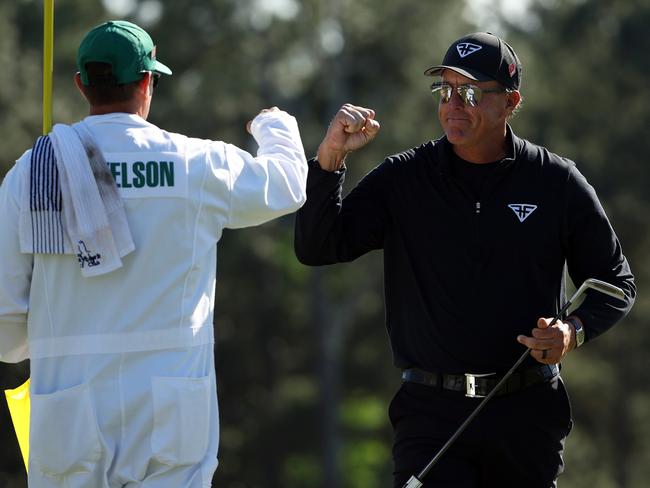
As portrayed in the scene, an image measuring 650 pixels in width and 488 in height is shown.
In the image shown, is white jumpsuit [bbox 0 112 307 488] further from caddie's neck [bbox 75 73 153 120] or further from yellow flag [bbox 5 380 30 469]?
yellow flag [bbox 5 380 30 469]

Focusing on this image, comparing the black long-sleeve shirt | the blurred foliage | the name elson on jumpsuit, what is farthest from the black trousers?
the blurred foliage

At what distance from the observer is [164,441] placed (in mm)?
4859

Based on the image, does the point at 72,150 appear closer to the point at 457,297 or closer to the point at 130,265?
the point at 130,265

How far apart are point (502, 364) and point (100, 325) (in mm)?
1752

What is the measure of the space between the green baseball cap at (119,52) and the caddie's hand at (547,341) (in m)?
1.71

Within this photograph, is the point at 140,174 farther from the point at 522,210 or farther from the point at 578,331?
the point at 578,331

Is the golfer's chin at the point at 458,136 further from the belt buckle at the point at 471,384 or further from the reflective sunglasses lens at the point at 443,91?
the belt buckle at the point at 471,384

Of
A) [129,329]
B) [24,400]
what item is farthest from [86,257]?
[24,400]

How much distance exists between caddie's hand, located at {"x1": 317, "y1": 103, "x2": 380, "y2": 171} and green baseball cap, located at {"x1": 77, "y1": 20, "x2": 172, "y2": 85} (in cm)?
100

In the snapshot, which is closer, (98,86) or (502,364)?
(98,86)

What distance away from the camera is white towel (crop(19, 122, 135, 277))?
15.8 feet

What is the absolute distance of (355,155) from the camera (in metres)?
34.6

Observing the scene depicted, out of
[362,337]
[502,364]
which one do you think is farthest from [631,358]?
[502,364]

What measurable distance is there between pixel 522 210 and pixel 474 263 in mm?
288
